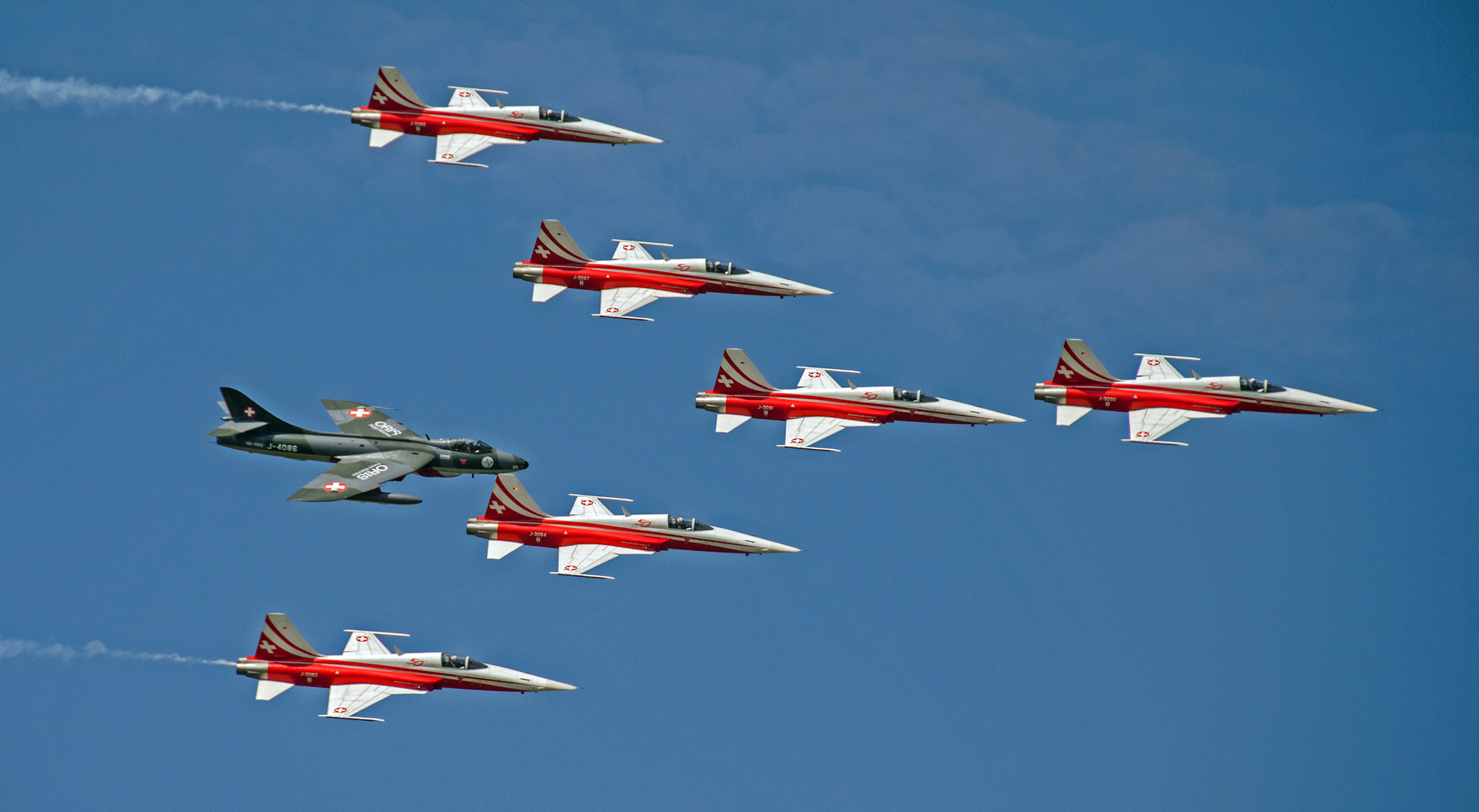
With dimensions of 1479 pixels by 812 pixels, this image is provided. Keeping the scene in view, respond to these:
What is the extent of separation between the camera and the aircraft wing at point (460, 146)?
118375 millimetres

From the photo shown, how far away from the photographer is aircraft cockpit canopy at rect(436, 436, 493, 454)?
4547 inches

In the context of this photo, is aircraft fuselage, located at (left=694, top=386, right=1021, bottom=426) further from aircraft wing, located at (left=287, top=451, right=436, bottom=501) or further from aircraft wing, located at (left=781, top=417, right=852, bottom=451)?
aircraft wing, located at (left=287, top=451, right=436, bottom=501)

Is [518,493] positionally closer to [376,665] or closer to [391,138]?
[376,665]

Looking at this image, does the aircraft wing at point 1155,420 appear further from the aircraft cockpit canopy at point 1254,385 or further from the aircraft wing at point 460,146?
the aircraft wing at point 460,146

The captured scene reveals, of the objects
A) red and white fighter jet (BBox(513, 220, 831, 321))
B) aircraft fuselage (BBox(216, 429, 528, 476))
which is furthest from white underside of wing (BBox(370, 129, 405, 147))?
aircraft fuselage (BBox(216, 429, 528, 476))

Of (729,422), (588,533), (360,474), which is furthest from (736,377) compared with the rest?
(360,474)

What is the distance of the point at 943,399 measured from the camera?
117 metres

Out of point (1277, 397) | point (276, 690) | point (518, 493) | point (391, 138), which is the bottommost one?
point (276, 690)

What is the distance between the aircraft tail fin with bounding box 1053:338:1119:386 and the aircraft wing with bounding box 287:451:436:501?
31491mm

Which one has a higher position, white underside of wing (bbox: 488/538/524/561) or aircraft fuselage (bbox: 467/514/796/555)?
aircraft fuselage (bbox: 467/514/796/555)

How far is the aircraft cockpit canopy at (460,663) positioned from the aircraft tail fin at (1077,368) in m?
31.7

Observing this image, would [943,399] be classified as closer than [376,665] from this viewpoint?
No

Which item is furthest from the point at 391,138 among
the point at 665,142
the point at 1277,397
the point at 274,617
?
the point at 1277,397

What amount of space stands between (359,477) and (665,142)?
24.5 meters
